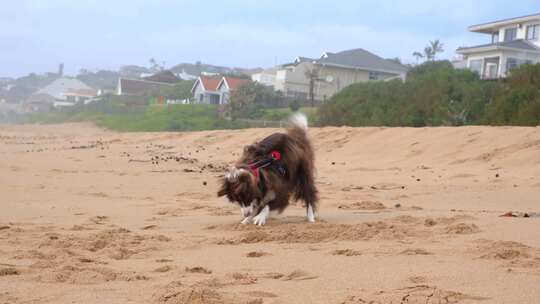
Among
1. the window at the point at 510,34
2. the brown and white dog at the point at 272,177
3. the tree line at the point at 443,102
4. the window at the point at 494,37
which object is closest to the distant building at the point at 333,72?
the window at the point at 494,37

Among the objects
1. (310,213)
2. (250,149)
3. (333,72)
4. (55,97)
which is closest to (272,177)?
(250,149)

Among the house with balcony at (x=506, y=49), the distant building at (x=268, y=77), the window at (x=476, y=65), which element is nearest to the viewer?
the house with balcony at (x=506, y=49)

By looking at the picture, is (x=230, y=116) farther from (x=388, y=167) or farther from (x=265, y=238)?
(x=265, y=238)

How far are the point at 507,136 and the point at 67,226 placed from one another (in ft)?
30.5

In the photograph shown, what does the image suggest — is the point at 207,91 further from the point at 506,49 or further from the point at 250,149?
the point at 250,149

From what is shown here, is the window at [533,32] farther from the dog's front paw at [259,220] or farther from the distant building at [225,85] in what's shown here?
the dog's front paw at [259,220]

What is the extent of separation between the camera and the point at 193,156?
18.5m

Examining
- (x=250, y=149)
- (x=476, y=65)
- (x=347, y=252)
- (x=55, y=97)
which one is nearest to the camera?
(x=347, y=252)

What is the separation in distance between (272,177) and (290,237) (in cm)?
128

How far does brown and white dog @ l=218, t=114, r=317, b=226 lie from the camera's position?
723 centimetres

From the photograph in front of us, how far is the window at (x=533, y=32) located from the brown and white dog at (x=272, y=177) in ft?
126

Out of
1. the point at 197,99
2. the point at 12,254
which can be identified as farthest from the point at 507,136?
the point at 197,99

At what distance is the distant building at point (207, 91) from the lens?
6034cm

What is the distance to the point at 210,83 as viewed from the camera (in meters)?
61.4
